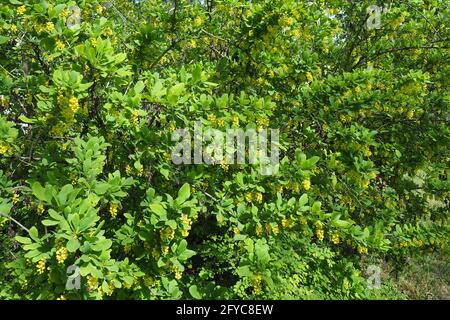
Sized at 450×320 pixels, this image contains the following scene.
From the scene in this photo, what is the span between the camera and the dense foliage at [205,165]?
2.52m

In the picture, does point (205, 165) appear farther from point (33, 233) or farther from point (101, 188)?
point (33, 233)

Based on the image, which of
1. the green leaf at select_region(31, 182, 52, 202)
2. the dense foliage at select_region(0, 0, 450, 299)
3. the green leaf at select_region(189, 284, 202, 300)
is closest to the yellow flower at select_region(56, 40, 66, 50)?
the dense foliage at select_region(0, 0, 450, 299)

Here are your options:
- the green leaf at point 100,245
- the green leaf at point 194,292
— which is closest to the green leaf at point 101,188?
the green leaf at point 100,245

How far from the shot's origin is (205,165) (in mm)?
3113

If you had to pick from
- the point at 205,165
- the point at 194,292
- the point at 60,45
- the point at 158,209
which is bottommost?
the point at 194,292

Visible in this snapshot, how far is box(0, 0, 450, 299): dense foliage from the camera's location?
2521 millimetres

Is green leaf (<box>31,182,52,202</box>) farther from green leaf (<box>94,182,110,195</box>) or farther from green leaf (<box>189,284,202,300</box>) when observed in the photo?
green leaf (<box>189,284,202,300</box>)

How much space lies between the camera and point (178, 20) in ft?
13.5

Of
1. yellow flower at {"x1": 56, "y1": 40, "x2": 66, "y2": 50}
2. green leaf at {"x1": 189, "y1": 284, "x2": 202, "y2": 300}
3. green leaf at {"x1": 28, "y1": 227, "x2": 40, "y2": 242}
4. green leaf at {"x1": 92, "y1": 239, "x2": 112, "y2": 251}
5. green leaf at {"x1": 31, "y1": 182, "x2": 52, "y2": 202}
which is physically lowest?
green leaf at {"x1": 189, "y1": 284, "x2": 202, "y2": 300}

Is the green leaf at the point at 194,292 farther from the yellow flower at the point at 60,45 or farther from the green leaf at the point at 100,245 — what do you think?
the yellow flower at the point at 60,45

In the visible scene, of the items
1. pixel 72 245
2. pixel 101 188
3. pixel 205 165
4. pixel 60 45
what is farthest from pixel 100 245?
pixel 60 45

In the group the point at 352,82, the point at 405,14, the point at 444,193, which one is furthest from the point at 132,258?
the point at 405,14
